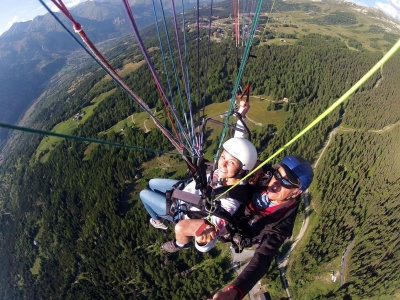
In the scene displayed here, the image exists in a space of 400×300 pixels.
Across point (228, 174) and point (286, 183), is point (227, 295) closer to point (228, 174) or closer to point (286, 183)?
point (228, 174)

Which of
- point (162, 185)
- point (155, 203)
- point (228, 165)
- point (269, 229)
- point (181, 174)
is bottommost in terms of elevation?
point (181, 174)

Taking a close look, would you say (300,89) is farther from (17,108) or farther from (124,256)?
(17,108)

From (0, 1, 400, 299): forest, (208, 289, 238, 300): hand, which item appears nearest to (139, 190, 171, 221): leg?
(208, 289, 238, 300): hand

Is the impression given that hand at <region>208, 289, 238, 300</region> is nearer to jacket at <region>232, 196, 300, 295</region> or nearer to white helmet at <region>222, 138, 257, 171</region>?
jacket at <region>232, 196, 300, 295</region>

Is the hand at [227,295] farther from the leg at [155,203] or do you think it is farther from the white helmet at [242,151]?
the leg at [155,203]

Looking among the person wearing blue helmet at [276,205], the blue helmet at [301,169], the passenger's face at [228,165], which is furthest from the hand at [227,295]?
the blue helmet at [301,169]

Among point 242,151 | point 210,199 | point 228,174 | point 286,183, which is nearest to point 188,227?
point 210,199
